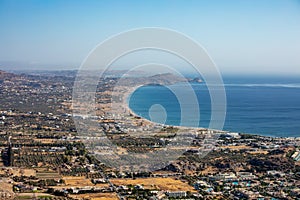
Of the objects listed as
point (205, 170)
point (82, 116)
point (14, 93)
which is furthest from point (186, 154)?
point (14, 93)

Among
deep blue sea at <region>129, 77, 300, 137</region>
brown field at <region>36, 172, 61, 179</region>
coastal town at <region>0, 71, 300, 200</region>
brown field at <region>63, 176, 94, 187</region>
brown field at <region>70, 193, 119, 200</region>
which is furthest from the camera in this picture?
deep blue sea at <region>129, 77, 300, 137</region>

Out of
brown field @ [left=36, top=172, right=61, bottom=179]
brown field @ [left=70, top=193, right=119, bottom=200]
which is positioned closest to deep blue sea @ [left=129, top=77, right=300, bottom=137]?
brown field @ [left=36, top=172, right=61, bottom=179]

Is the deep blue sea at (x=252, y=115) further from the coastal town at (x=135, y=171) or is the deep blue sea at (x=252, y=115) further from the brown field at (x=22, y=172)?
the brown field at (x=22, y=172)

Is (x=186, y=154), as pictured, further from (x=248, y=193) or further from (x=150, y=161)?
(x=248, y=193)

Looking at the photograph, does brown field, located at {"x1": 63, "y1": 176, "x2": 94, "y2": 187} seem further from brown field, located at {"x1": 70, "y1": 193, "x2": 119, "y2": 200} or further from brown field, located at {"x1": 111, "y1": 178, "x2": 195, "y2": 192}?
brown field, located at {"x1": 70, "y1": 193, "x2": 119, "y2": 200}

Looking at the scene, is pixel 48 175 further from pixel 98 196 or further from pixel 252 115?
pixel 252 115

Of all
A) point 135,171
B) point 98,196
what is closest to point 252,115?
point 135,171

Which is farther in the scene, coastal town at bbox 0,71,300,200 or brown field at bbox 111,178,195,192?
brown field at bbox 111,178,195,192

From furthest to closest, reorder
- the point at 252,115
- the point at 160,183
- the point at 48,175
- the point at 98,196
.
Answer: the point at 252,115 → the point at 48,175 → the point at 160,183 → the point at 98,196
